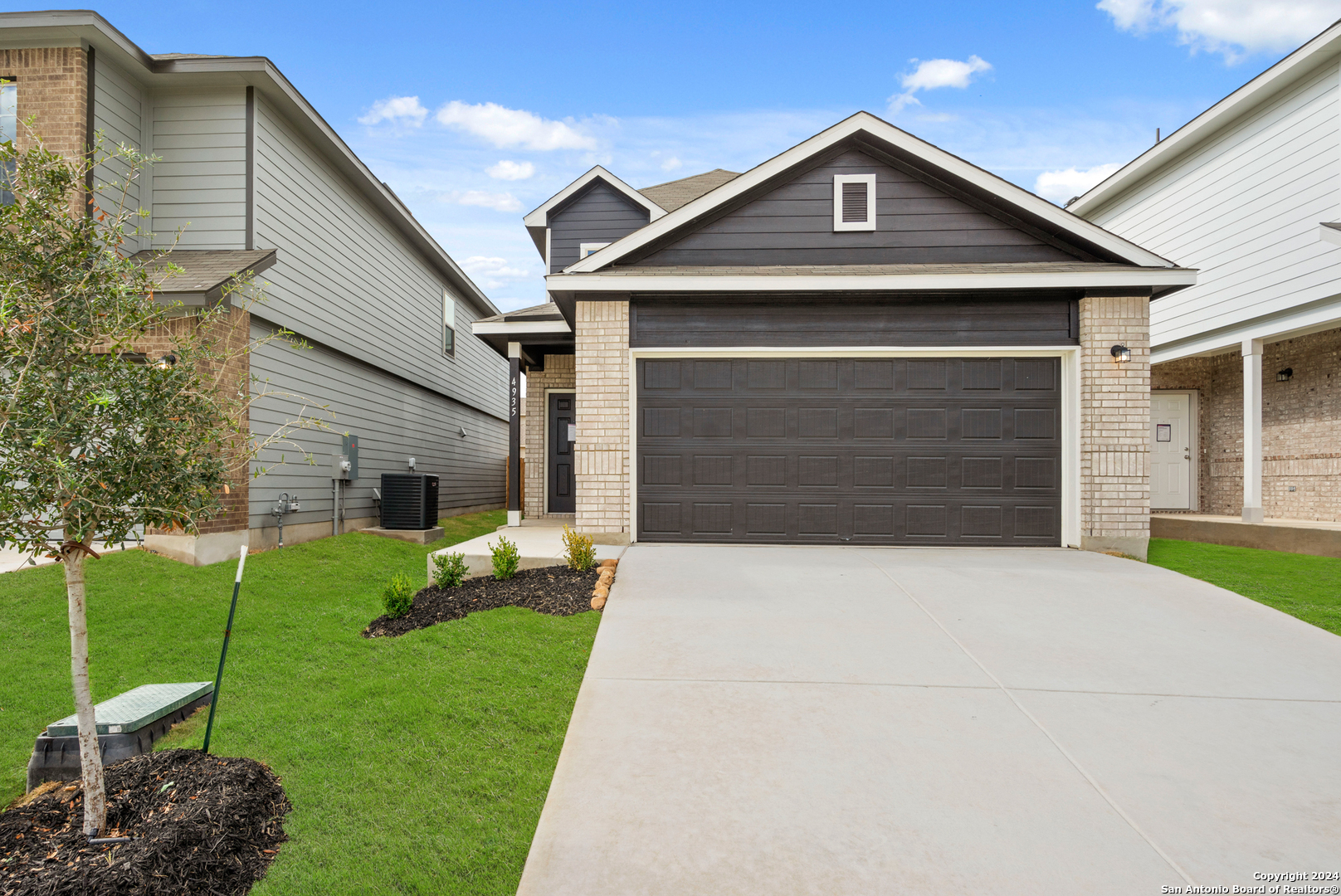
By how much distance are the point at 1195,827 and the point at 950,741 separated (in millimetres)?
978

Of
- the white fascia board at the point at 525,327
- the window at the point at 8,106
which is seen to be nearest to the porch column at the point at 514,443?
the white fascia board at the point at 525,327

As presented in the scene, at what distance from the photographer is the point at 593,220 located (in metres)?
12.8

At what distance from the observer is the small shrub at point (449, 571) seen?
20.9ft

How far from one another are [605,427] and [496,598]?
2.77 metres

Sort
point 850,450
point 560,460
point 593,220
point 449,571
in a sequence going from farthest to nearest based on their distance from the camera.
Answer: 1. point 593,220
2. point 560,460
3. point 850,450
4. point 449,571

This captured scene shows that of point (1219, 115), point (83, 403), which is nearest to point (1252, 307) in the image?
point (1219, 115)

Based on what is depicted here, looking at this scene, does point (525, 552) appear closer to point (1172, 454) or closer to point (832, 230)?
point (832, 230)

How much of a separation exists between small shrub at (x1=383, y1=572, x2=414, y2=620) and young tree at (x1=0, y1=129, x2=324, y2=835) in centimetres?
283

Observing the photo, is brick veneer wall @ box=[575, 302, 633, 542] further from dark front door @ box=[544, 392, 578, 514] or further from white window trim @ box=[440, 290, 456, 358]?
white window trim @ box=[440, 290, 456, 358]

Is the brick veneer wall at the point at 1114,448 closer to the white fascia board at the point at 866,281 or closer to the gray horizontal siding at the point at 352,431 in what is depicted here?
the white fascia board at the point at 866,281

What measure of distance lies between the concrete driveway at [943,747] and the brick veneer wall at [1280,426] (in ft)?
22.4

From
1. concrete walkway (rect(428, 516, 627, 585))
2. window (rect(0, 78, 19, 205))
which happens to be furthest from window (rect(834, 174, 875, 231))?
window (rect(0, 78, 19, 205))

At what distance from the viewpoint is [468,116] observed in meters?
45.9

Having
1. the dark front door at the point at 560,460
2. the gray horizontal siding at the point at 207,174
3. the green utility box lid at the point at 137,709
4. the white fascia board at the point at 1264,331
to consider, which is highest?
the gray horizontal siding at the point at 207,174
